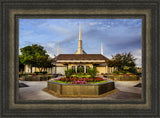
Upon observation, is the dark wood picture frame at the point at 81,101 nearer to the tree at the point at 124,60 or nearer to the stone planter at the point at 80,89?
the stone planter at the point at 80,89

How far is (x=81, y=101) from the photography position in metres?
3.69

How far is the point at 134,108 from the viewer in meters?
3.64

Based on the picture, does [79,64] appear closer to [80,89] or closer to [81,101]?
[80,89]

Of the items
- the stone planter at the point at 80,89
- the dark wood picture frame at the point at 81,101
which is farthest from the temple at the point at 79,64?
the dark wood picture frame at the point at 81,101

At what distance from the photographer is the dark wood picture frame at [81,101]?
3580 millimetres

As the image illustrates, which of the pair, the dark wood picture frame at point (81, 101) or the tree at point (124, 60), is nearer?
the dark wood picture frame at point (81, 101)

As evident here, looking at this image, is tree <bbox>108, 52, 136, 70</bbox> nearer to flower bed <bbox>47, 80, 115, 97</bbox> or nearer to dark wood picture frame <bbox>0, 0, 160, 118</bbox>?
flower bed <bbox>47, 80, 115, 97</bbox>

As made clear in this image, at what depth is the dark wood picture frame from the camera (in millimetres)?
3580

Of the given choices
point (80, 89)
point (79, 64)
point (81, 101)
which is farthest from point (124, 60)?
point (81, 101)

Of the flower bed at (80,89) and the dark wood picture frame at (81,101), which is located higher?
the dark wood picture frame at (81,101)

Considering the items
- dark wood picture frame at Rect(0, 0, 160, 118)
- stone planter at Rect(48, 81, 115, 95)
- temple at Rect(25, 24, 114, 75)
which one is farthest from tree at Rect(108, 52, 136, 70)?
dark wood picture frame at Rect(0, 0, 160, 118)

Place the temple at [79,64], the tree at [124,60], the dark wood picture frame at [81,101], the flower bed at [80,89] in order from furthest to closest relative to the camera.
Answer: the temple at [79,64] < the tree at [124,60] < the flower bed at [80,89] < the dark wood picture frame at [81,101]

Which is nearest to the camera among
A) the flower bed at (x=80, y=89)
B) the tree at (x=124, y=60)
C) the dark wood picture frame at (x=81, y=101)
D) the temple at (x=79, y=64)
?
the dark wood picture frame at (x=81, y=101)

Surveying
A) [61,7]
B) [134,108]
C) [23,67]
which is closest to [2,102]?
[61,7]
